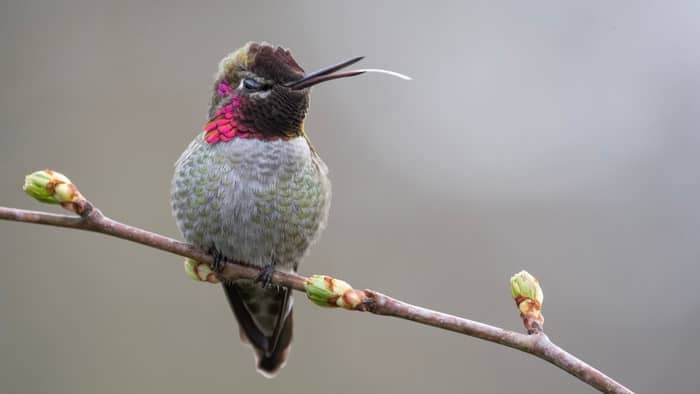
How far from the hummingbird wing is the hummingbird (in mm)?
457

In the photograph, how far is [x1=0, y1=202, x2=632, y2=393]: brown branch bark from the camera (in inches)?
74.2

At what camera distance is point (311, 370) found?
7184mm

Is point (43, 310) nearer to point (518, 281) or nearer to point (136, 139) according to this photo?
point (136, 139)

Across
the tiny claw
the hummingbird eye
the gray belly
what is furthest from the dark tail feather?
the hummingbird eye

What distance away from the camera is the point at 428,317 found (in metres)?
2.06

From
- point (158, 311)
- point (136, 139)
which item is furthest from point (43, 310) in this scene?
point (136, 139)

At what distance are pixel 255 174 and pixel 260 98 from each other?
0.37 m

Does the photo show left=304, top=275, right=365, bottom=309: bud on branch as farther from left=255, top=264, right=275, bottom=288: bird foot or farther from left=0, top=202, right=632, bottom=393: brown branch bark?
left=255, top=264, right=275, bottom=288: bird foot

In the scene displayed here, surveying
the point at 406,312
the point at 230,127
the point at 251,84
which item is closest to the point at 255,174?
the point at 230,127

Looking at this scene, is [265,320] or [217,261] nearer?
[217,261]

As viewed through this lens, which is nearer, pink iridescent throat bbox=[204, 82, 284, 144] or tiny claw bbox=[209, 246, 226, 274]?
tiny claw bbox=[209, 246, 226, 274]

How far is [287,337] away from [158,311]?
11.0 feet

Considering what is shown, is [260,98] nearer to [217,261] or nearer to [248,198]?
[248,198]

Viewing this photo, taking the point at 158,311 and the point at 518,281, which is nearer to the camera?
the point at 518,281
